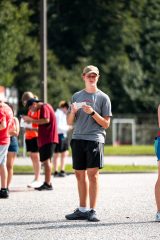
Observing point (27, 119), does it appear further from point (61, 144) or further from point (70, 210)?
point (61, 144)

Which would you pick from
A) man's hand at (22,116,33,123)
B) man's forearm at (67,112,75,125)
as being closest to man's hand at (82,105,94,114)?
man's forearm at (67,112,75,125)

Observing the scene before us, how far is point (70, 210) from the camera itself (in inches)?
500

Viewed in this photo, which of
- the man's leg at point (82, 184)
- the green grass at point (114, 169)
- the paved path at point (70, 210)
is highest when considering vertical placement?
the man's leg at point (82, 184)

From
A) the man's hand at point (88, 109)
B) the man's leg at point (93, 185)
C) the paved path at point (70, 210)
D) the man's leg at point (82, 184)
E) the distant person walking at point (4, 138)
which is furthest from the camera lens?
the distant person walking at point (4, 138)

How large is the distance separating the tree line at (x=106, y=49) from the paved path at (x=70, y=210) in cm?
3190

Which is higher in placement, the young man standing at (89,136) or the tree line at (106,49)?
the tree line at (106,49)

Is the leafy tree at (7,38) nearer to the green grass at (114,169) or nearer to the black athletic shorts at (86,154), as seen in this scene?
the green grass at (114,169)

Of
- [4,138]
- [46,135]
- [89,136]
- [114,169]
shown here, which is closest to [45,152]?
[46,135]

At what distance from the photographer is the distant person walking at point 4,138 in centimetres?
1436

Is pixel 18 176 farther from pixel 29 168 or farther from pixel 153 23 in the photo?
pixel 153 23

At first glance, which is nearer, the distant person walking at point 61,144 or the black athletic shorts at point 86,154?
the black athletic shorts at point 86,154

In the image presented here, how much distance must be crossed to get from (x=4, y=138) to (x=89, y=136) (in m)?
3.13

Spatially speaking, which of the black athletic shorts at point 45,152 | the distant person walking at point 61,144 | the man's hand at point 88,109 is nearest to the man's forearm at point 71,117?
the man's hand at point 88,109

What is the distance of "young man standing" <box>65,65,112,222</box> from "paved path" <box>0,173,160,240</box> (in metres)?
0.37
